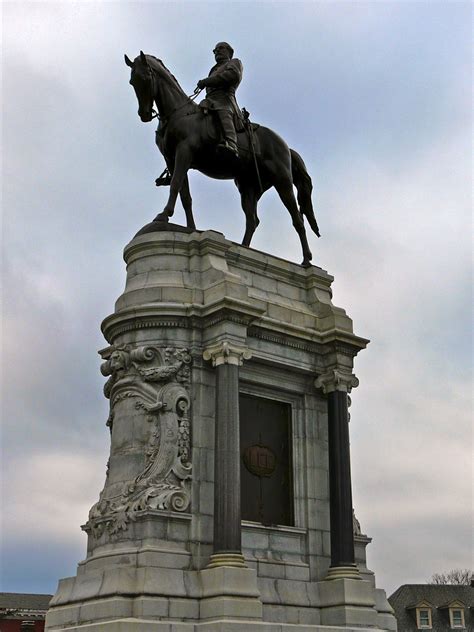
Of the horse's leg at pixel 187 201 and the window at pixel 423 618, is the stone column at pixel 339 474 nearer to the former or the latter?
the horse's leg at pixel 187 201

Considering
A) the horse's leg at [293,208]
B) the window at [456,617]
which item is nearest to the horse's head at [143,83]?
the horse's leg at [293,208]

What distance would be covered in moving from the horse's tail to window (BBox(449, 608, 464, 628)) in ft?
126

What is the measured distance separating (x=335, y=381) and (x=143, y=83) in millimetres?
8412

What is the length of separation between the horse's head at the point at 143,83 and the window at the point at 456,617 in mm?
43466

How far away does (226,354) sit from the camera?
1870 centimetres

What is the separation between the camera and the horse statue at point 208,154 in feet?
71.2

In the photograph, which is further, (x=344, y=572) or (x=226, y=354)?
(x=344, y=572)

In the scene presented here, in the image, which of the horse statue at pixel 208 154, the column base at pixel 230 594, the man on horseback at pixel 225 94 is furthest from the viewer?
the man on horseback at pixel 225 94

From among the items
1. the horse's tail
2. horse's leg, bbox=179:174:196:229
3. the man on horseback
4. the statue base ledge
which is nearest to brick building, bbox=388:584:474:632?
the horse's tail

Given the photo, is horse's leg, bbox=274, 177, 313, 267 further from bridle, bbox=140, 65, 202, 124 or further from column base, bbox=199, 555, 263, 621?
column base, bbox=199, 555, 263, 621

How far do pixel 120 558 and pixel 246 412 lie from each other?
4.35m

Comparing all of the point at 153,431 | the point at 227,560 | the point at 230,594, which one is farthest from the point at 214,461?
the point at 230,594

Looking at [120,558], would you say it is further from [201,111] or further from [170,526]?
[201,111]

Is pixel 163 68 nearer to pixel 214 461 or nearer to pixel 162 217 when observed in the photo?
Answer: pixel 162 217
